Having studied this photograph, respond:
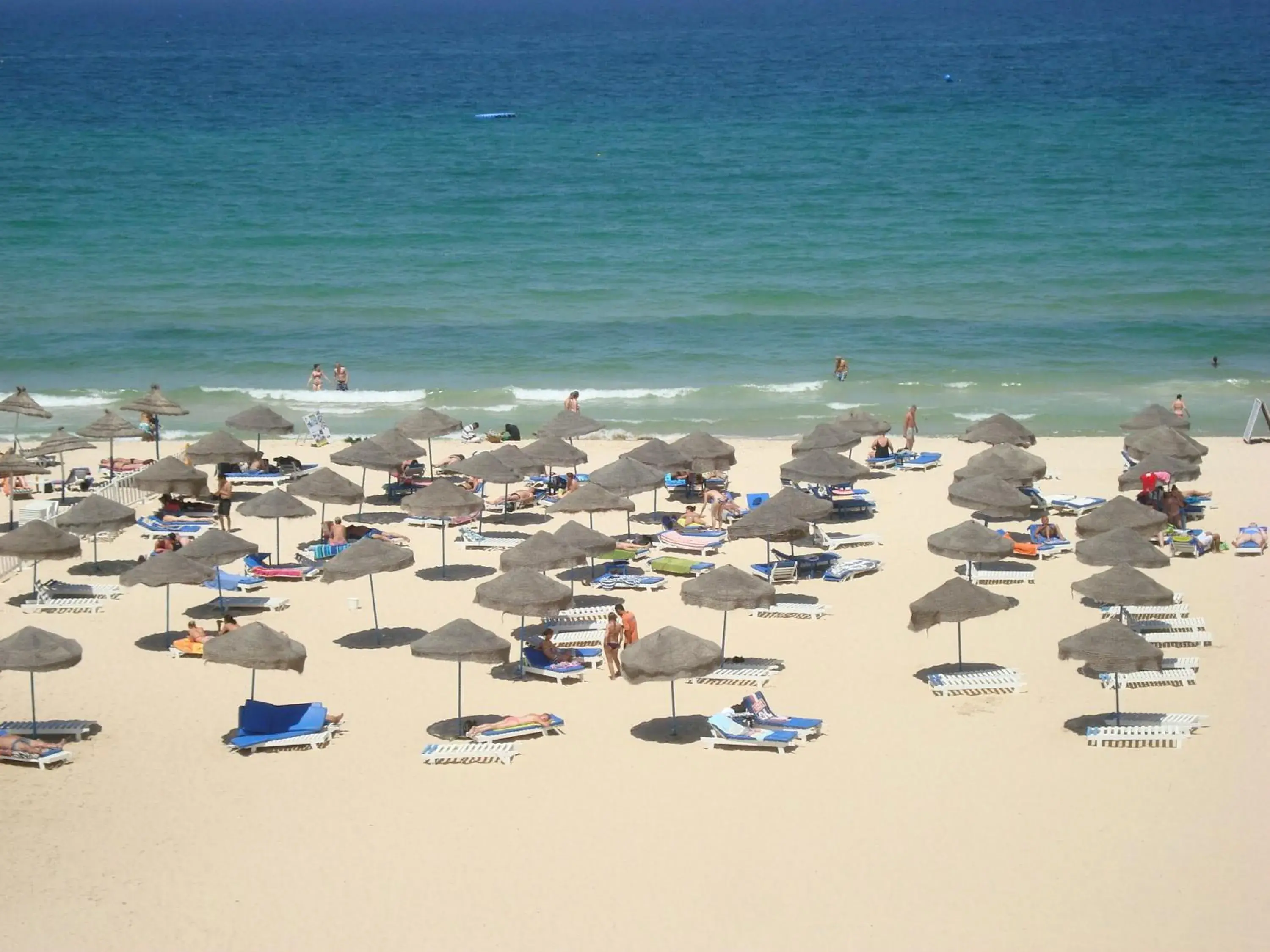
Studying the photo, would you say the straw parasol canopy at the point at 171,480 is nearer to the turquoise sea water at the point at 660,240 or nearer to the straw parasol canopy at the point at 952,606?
the turquoise sea water at the point at 660,240

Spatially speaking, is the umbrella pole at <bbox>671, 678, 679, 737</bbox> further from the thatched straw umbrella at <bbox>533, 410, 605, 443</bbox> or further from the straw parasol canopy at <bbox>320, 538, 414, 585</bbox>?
the thatched straw umbrella at <bbox>533, 410, 605, 443</bbox>

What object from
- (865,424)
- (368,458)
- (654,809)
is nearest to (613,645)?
(654,809)

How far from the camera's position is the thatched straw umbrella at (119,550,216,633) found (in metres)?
19.0

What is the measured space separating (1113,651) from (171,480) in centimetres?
1398

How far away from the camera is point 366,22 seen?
166250 millimetres

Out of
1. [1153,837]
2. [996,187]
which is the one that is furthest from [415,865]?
[996,187]

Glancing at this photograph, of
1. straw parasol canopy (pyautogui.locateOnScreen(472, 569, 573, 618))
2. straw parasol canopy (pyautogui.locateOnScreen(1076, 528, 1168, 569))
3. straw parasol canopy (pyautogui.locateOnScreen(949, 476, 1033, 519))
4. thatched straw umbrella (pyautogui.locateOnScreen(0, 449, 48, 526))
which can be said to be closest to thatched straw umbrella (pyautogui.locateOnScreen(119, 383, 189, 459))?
thatched straw umbrella (pyautogui.locateOnScreen(0, 449, 48, 526))

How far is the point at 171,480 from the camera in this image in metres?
23.6

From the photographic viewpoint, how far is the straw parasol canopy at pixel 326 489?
23.0 meters

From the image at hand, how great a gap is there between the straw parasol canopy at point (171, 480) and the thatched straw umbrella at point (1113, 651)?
13.1 metres

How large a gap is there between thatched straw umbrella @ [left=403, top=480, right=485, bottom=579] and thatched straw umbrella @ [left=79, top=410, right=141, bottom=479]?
19.6 feet

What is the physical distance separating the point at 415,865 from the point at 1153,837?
6583 millimetres

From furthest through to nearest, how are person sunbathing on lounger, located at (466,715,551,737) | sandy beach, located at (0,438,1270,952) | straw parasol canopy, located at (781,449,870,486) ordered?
straw parasol canopy, located at (781,449,870,486)
person sunbathing on lounger, located at (466,715,551,737)
sandy beach, located at (0,438,1270,952)

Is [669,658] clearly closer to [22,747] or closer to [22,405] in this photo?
[22,747]
